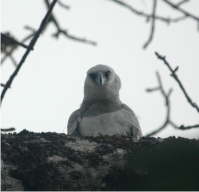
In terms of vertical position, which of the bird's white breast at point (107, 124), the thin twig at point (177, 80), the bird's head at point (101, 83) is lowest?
Answer: the thin twig at point (177, 80)

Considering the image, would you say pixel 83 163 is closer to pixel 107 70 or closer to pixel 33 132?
pixel 33 132

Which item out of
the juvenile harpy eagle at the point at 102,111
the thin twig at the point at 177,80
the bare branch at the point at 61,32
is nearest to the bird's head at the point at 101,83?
the juvenile harpy eagle at the point at 102,111

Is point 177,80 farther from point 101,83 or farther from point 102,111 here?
point 101,83

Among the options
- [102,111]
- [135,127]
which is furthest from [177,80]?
[102,111]

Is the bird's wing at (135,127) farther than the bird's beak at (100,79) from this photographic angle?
No

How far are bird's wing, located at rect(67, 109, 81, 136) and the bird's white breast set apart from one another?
0.08 m

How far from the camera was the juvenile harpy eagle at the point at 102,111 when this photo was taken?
22.7 feet

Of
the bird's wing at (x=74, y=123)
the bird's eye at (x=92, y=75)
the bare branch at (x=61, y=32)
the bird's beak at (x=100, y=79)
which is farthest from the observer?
the bird's eye at (x=92, y=75)

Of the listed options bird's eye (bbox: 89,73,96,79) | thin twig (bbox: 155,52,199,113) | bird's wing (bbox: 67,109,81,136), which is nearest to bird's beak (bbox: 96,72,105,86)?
bird's eye (bbox: 89,73,96,79)

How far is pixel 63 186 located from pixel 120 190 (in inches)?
17.5

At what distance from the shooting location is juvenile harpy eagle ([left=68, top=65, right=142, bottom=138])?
6926 millimetres

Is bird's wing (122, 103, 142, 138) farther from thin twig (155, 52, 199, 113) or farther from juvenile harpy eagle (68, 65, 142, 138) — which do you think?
thin twig (155, 52, 199, 113)

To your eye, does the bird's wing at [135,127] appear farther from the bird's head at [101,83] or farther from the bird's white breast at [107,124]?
the bird's head at [101,83]

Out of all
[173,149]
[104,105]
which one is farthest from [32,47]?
[104,105]
